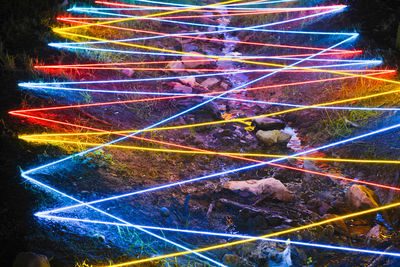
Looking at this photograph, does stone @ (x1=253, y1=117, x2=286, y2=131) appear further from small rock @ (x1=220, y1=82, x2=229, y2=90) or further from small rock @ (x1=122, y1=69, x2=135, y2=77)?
small rock @ (x1=122, y1=69, x2=135, y2=77)

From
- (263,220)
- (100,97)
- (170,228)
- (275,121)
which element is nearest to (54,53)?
(100,97)

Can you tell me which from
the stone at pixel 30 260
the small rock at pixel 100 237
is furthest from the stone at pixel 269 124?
the stone at pixel 30 260

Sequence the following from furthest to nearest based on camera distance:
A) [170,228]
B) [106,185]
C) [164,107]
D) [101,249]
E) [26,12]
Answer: [26,12] < [164,107] < [106,185] < [170,228] < [101,249]

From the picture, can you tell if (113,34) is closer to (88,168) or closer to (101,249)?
(88,168)

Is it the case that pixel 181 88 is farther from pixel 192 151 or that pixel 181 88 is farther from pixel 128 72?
pixel 192 151

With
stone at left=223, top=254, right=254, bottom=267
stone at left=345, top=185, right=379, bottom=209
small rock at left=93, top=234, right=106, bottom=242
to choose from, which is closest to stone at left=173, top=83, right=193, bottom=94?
stone at left=345, top=185, right=379, bottom=209

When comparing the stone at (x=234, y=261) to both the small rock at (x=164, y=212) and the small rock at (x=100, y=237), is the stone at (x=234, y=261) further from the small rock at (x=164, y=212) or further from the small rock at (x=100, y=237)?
the small rock at (x=100, y=237)

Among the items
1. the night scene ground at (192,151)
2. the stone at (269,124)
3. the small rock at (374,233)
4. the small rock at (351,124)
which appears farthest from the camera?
the stone at (269,124)
